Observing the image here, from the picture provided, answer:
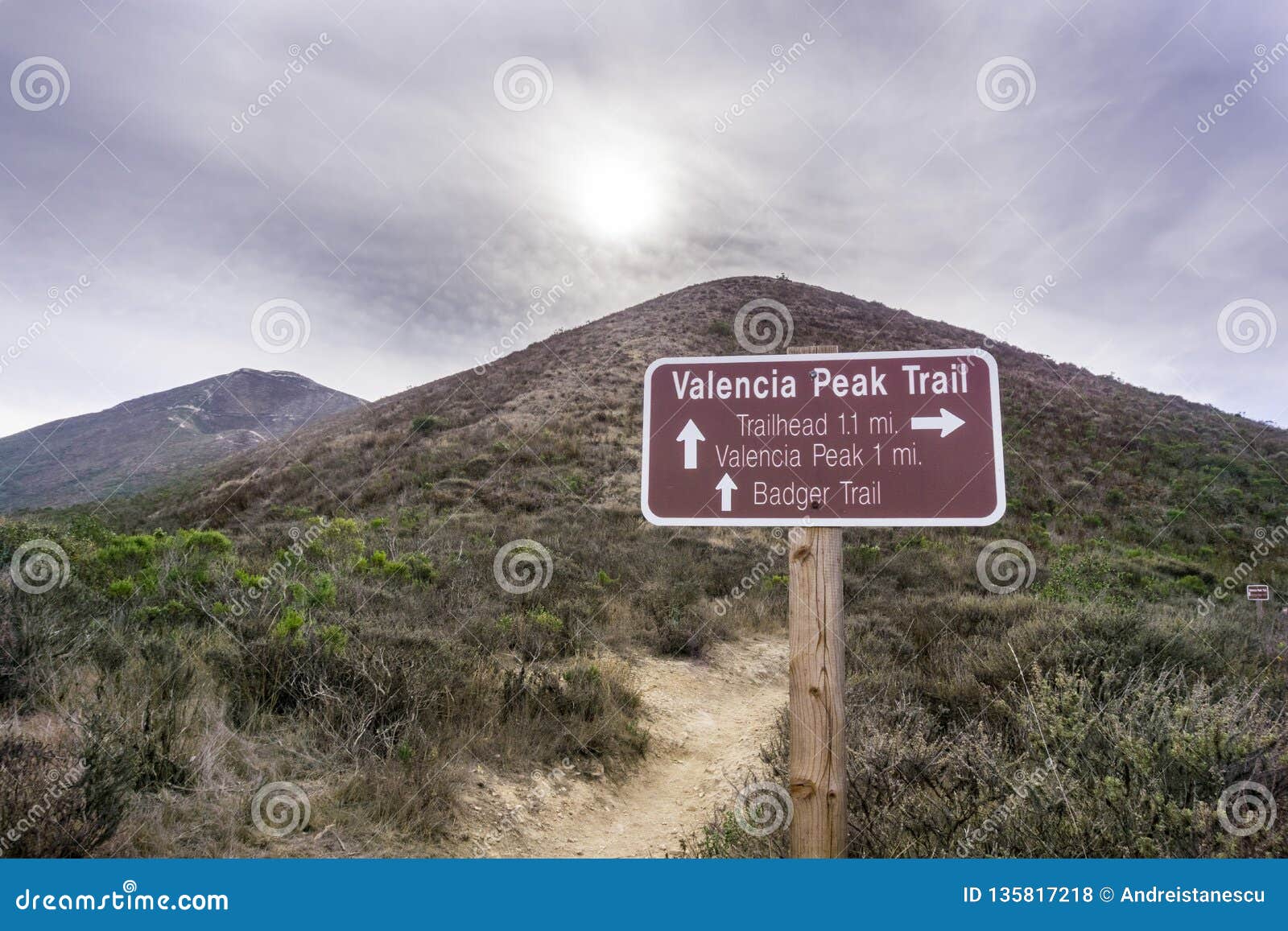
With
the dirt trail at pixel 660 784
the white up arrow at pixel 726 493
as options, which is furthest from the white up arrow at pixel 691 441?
the dirt trail at pixel 660 784

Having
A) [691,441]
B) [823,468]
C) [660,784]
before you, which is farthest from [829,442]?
[660,784]

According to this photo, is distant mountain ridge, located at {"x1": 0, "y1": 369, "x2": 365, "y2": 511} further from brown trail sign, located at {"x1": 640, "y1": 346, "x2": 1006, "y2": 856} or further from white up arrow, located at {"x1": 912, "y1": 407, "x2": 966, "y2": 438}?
white up arrow, located at {"x1": 912, "y1": 407, "x2": 966, "y2": 438}

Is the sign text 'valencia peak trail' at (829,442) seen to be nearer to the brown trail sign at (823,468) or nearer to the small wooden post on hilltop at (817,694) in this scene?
the brown trail sign at (823,468)

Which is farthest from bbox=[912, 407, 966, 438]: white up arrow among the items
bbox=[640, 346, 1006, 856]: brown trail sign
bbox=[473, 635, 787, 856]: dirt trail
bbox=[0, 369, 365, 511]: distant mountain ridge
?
bbox=[0, 369, 365, 511]: distant mountain ridge

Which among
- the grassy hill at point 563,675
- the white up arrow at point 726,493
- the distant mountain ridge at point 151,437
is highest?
the distant mountain ridge at point 151,437

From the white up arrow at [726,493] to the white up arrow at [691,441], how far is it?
0.42 feet

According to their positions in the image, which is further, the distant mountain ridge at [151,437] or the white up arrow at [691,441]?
the distant mountain ridge at [151,437]

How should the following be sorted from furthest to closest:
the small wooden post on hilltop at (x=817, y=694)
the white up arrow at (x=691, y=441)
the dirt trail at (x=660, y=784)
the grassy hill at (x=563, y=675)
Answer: the dirt trail at (x=660, y=784)
the grassy hill at (x=563, y=675)
the white up arrow at (x=691, y=441)
the small wooden post on hilltop at (x=817, y=694)

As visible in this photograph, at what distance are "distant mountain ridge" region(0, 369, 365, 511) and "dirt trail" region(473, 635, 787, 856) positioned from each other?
41051 millimetres

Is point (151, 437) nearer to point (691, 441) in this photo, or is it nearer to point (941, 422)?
point (691, 441)

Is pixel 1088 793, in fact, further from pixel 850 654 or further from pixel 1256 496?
pixel 1256 496

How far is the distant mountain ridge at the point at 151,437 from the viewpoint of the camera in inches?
1983

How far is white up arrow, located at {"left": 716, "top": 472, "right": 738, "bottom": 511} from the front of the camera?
234 cm

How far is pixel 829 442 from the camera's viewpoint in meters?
2.34
